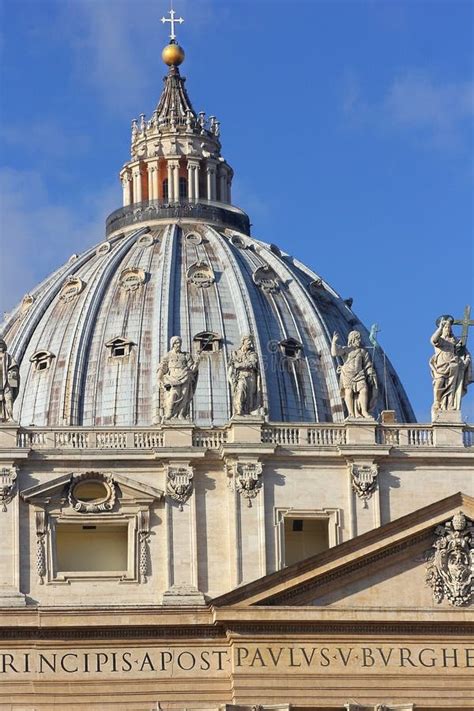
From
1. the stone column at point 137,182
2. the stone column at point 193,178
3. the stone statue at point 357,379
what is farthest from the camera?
the stone column at point 137,182

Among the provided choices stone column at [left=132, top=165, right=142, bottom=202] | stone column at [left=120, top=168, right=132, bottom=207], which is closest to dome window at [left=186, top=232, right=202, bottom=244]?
stone column at [left=132, top=165, right=142, bottom=202]

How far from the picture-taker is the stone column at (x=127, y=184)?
162 metres

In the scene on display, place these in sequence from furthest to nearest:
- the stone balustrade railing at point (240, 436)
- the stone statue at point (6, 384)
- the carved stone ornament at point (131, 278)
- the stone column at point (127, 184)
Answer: the stone column at point (127, 184) < the carved stone ornament at point (131, 278) < the stone statue at point (6, 384) < the stone balustrade railing at point (240, 436)

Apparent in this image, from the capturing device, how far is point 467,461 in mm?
93188

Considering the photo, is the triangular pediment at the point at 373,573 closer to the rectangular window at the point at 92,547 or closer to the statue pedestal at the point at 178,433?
the rectangular window at the point at 92,547

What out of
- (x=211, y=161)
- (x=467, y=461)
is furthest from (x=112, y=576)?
(x=211, y=161)

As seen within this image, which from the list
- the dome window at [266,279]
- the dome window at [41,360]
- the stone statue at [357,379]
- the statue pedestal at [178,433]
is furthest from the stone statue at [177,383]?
the dome window at [266,279]

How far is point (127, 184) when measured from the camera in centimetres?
16238

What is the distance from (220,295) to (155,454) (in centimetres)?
6045

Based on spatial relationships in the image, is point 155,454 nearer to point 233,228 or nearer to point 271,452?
point 271,452

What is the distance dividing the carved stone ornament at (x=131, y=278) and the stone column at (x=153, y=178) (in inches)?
287

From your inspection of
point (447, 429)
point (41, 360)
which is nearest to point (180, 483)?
point (447, 429)

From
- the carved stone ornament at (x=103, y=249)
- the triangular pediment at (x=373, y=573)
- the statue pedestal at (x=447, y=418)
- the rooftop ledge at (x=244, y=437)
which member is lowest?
the triangular pediment at (x=373, y=573)

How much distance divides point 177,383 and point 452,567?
914cm
